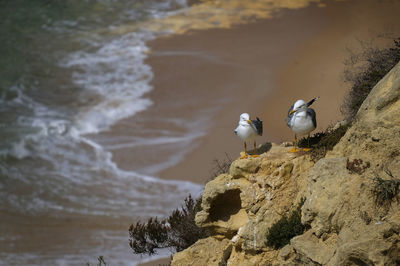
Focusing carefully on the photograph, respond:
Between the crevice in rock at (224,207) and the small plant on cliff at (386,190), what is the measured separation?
10.6ft

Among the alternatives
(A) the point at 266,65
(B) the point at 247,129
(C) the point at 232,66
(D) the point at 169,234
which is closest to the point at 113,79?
(C) the point at 232,66

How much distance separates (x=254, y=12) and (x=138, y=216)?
57.4 feet

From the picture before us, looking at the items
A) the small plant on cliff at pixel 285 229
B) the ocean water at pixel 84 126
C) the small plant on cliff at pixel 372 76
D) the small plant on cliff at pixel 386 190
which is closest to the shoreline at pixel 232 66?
the ocean water at pixel 84 126

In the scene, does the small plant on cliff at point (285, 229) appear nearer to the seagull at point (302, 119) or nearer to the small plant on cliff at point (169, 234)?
the seagull at point (302, 119)

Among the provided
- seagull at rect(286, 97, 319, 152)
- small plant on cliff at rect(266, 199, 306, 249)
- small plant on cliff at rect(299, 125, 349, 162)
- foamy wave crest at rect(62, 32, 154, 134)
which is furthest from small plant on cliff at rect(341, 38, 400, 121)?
foamy wave crest at rect(62, 32, 154, 134)

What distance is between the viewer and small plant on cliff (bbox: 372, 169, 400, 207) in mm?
6285

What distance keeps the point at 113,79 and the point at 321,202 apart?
25.1 meters

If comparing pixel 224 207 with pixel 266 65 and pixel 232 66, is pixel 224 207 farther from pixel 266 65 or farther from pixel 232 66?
pixel 232 66

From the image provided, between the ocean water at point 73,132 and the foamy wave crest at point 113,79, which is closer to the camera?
the ocean water at point 73,132

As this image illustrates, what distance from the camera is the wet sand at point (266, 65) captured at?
2159cm

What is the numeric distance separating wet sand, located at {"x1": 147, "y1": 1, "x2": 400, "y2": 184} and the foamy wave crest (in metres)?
0.94

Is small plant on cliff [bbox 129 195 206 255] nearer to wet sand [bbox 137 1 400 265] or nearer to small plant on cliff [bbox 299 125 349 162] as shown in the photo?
small plant on cliff [bbox 299 125 349 162]

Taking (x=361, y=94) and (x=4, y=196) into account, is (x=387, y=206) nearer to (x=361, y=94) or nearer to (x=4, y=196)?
(x=361, y=94)

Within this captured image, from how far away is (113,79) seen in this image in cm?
3106
